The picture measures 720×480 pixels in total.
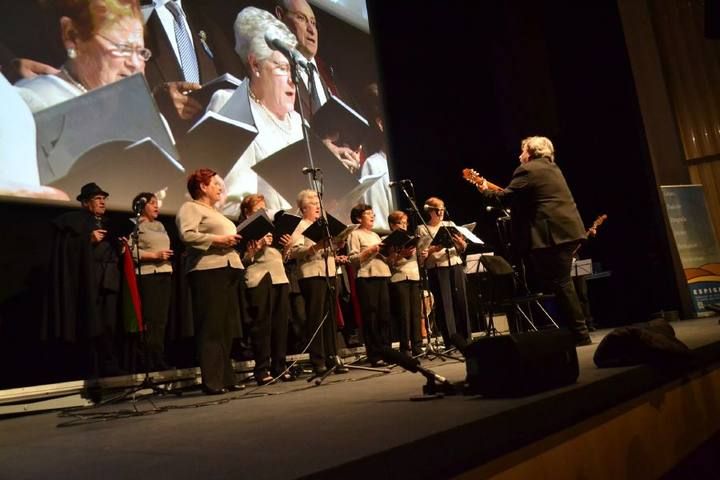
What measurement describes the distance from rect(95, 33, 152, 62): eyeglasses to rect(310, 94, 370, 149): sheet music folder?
6.06 ft

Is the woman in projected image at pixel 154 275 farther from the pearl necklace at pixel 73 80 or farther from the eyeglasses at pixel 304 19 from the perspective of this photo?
the eyeglasses at pixel 304 19

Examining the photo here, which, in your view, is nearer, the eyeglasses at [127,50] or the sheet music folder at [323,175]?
the eyeglasses at [127,50]

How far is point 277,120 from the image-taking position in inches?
225

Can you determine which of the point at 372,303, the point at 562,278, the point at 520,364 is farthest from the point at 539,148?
the point at 520,364

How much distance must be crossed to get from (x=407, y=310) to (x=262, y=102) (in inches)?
95.4

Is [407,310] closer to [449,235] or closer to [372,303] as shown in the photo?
[372,303]

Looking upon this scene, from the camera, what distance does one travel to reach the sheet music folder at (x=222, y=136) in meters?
4.94

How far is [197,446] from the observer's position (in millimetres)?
1771

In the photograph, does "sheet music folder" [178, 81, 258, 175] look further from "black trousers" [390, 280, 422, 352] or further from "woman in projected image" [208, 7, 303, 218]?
"black trousers" [390, 280, 422, 352]

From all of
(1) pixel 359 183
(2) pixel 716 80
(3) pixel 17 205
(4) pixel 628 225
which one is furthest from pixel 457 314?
(2) pixel 716 80

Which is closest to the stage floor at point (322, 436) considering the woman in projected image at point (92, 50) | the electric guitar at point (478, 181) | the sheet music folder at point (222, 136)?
the electric guitar at point (478, 181)

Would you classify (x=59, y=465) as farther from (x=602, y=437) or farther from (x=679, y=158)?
(x=679, y=158)

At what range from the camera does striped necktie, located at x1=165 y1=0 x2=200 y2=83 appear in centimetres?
502

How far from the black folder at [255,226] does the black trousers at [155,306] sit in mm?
1308
